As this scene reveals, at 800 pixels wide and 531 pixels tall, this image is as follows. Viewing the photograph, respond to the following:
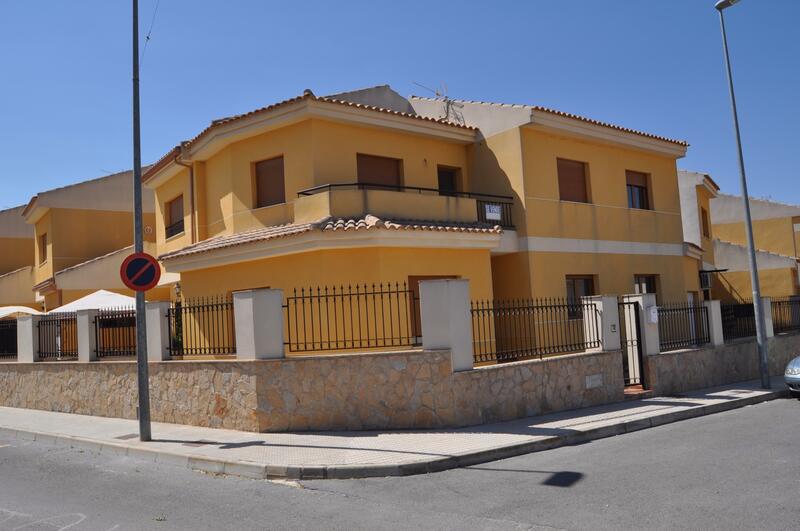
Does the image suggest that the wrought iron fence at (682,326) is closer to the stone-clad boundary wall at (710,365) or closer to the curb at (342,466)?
the stone-clad boundary wall at (710,365)

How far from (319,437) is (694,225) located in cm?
1992

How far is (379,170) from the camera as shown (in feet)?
52.5

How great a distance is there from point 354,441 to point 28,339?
32.7 feet

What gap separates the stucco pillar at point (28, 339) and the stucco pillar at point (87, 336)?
2198 millimetres

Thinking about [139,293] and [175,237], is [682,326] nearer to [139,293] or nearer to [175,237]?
[139,293]

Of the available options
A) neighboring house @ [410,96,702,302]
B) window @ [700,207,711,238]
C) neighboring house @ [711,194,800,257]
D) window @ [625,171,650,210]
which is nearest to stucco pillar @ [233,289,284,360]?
neighboring house @ [410,96,702,302]

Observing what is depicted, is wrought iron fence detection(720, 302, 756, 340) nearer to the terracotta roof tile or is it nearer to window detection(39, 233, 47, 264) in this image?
the terracotta roof tile

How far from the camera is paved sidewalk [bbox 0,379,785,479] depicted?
8352mm

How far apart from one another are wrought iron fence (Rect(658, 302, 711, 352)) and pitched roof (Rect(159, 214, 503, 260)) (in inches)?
160

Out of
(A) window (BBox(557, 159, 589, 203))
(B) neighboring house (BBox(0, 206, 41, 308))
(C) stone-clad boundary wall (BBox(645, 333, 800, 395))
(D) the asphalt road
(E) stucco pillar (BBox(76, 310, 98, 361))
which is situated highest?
(B) neighboring house (BBox(0, 206, 41, 308))

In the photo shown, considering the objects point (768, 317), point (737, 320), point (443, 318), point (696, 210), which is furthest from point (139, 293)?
point (696, 210)

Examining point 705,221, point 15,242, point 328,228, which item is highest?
point 15,242

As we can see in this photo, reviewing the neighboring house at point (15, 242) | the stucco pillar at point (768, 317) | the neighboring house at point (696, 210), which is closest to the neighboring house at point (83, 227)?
the neighboring house at point (15, 242)

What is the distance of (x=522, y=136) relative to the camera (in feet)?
54.1
